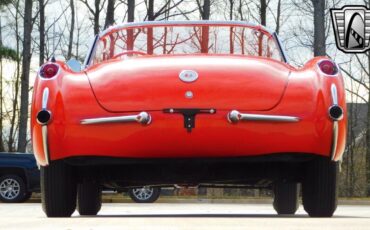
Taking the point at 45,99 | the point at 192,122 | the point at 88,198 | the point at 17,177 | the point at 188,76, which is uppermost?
the point at 188,76

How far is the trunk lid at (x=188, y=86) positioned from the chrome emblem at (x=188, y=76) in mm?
31

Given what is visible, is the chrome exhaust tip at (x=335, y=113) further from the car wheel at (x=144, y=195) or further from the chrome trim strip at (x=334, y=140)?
the car wheel at (x=144, y=195)

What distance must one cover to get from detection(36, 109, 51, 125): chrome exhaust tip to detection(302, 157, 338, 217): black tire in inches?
79.7

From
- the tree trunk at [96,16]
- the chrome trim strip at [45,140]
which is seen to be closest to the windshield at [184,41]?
the chrome trim strip at [45,140]

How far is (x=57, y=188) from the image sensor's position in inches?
278

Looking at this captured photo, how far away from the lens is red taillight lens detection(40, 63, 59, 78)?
7.00m

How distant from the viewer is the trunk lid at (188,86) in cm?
661

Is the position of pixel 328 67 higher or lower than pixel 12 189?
higher

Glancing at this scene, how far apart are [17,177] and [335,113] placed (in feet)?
46.7

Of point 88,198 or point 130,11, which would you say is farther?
point 130,11

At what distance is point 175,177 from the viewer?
7270mm

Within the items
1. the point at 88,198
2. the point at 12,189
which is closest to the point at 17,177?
the point at 12,189

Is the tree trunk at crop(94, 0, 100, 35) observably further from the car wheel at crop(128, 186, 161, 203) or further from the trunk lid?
the trunk lid

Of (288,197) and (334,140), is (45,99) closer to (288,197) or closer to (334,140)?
(334,140)
